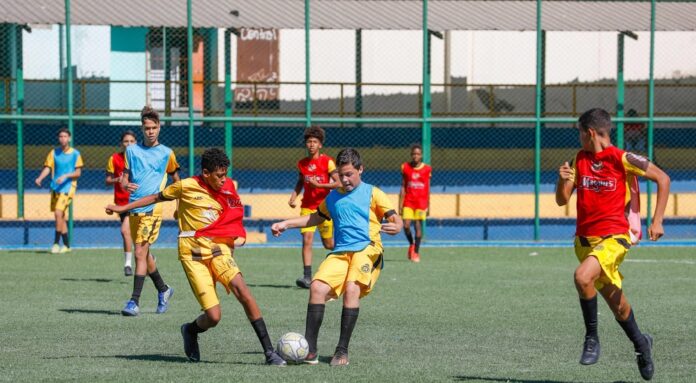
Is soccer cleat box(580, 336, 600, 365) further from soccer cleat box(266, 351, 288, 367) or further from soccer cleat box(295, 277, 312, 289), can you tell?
soccer cleat box(295, 277, 312, 289)

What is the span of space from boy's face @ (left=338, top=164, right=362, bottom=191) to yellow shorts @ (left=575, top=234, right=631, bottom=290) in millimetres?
1729

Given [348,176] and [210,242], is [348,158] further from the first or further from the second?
[210,242]

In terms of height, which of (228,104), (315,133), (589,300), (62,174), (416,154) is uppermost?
(228,104)

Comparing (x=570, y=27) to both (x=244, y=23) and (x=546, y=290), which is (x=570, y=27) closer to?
(x=244, y=23)

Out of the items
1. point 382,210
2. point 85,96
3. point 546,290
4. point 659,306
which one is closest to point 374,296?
point 546,290

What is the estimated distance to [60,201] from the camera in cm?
1905

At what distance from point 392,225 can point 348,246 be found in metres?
0.38

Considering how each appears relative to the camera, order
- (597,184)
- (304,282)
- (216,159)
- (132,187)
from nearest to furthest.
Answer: (597,184) < (216,159) < (132,187) < (304,282)

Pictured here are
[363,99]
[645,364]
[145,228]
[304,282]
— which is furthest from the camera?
[363,99]

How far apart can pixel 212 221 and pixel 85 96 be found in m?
20.2

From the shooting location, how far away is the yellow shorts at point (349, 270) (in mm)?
8258

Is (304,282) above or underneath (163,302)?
underneath

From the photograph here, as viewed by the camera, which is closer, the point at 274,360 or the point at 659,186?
the point at 659,186

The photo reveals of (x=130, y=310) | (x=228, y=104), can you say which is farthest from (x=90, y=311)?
(x=228, y=104)
